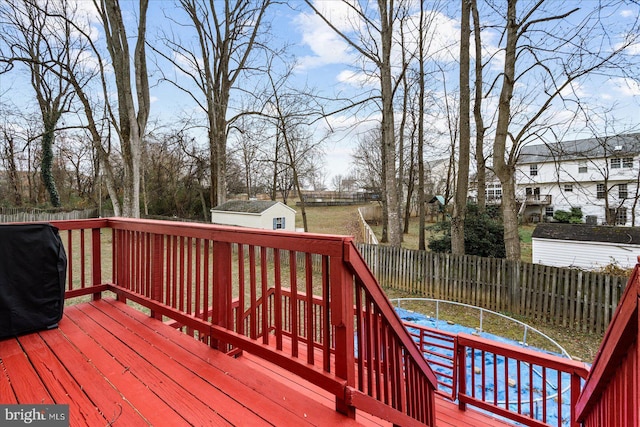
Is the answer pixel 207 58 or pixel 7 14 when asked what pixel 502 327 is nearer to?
pixel 207 58

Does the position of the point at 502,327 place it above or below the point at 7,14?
below

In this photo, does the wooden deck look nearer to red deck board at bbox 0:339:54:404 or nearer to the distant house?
red deck board at bbox 0:339:54:404

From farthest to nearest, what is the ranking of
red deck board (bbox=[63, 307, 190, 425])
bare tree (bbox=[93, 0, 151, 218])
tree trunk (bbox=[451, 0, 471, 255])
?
1. tree trunk (bbox=[451, 0, 471, 255])
2. bare tree (bbox=[93, 0, 151, 218])
3. red deck board (bbox=[63, 307, 190, 425])

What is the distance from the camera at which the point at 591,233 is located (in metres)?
9.70

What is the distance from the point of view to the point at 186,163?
59.1ft

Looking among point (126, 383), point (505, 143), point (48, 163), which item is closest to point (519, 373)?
point (126, 383)

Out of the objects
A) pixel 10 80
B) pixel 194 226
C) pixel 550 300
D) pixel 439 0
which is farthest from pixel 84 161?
pixel 550 300

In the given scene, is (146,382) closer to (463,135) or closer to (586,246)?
(463,135)

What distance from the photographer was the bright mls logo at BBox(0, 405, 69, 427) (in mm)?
1379

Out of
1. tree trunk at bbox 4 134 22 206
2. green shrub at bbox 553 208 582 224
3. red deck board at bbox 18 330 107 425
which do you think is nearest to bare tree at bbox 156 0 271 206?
red deck board at bbox 18 330 107 425

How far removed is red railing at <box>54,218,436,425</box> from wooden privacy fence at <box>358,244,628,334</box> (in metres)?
5.29

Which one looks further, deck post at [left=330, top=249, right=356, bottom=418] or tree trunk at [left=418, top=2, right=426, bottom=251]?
tree trunk at [left=418, top=2, right=426, bottom=251]

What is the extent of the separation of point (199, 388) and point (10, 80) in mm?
16207

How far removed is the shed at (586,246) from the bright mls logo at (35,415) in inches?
477
